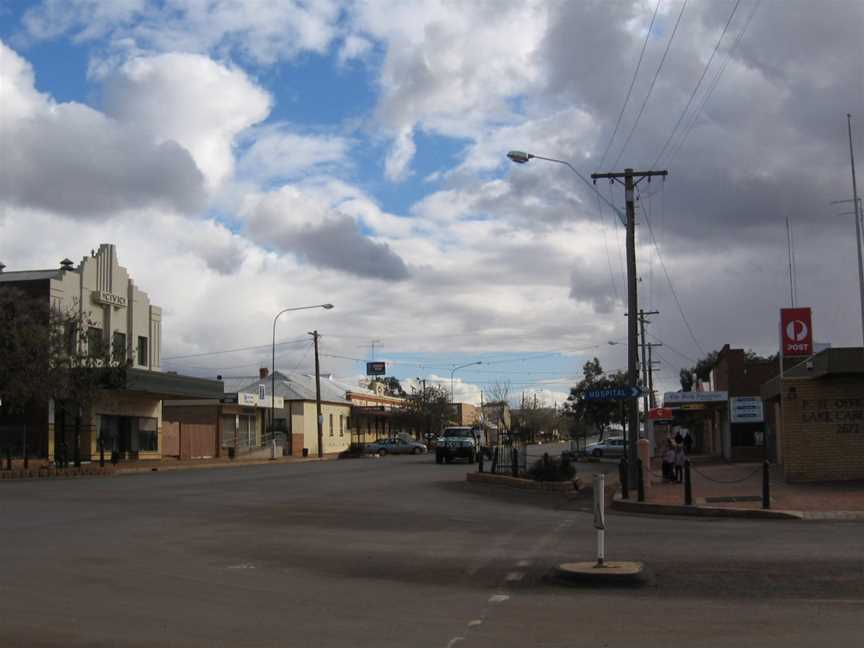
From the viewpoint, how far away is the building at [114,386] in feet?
149

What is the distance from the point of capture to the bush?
92.3 ft

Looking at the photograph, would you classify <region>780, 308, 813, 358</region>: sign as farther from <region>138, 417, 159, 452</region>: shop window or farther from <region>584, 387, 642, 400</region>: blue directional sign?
<region>138, 417, 159, 452</region>: shop window

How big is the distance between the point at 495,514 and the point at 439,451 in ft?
96.2

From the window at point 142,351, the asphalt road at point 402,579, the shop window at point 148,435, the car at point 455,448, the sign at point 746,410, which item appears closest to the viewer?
the asphalt road at point 402,579

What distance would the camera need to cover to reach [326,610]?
32.8 feet

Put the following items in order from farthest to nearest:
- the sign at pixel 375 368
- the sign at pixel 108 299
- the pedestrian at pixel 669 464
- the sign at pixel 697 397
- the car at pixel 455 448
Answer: the sign at pixel 375 368, the sign at pixel 108 299, the car at pixel 455 448, the sign at pixel 697 397, the pedestrian at pixel 669 464

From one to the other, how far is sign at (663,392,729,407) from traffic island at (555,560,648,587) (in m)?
38.0

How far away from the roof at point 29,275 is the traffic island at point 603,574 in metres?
42.4

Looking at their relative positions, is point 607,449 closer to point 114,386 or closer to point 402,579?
point 114,386

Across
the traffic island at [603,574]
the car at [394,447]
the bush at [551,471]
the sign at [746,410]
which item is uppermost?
the sign at [746,410]

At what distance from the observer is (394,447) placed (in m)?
73.2

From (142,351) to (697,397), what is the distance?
1195 inches

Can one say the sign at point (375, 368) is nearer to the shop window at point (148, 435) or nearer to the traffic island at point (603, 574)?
the shop window at point (148, 435)

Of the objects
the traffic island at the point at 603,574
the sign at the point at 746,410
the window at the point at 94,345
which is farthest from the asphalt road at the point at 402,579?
the sign at the point at 746,410
